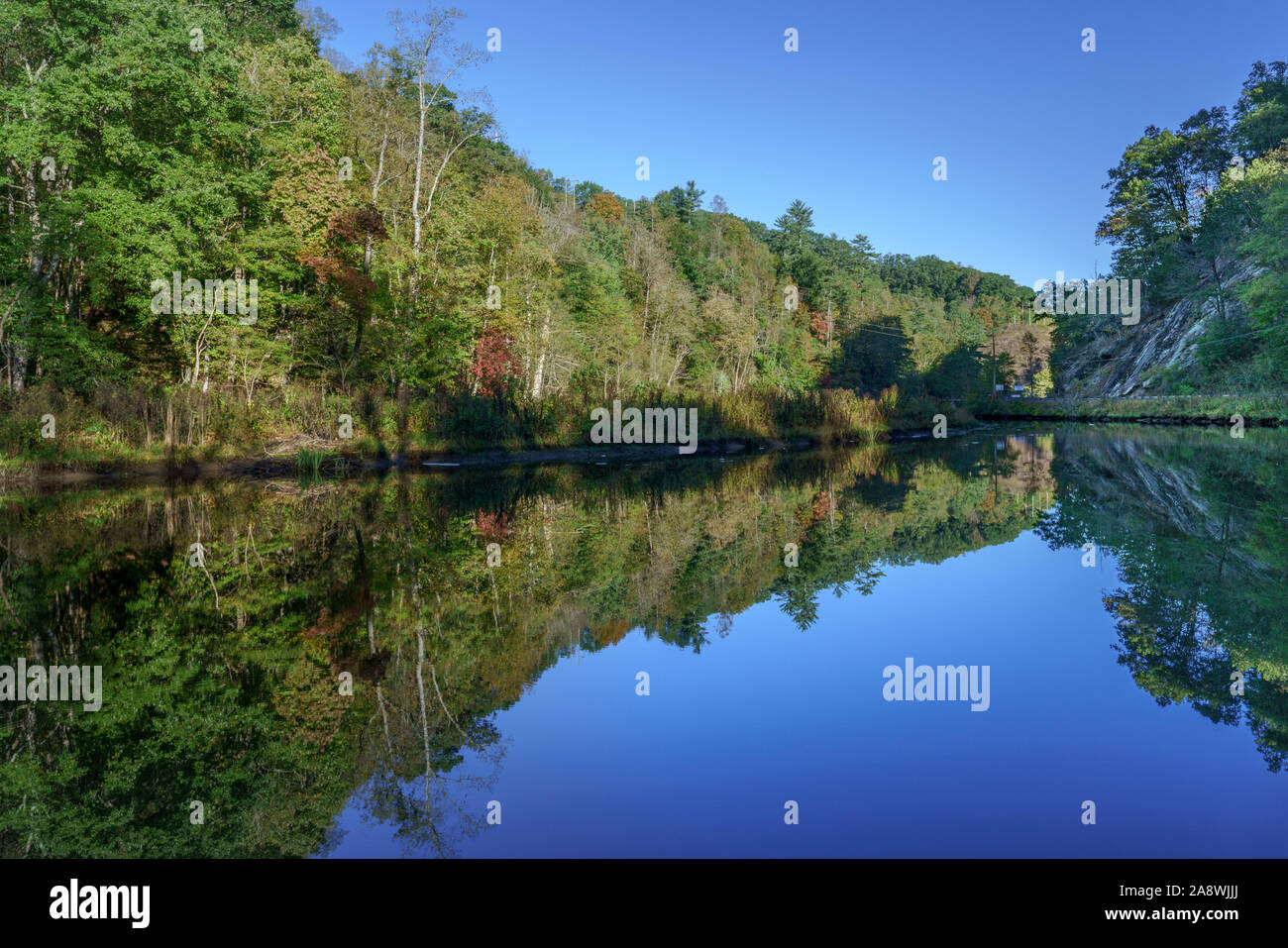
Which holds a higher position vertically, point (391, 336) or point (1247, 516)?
point (391, 336)

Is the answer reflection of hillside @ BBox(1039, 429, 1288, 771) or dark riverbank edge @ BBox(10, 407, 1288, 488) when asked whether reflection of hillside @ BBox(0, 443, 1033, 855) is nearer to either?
reflection of hillside @ BBox(1039, 429, 1288, 771)

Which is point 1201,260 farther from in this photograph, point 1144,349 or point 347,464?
point 347,464

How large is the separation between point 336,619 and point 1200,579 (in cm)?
606

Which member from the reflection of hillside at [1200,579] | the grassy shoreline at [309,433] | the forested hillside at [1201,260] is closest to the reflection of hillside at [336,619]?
the reflection of hillside at [1200,579]

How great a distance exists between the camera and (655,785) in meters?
2.79

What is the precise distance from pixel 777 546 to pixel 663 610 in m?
2.44

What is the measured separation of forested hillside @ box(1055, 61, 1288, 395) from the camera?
3112cm

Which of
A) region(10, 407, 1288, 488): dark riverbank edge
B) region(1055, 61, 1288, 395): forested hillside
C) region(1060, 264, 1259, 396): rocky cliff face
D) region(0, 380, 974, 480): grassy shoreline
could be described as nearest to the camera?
region(10, 407, 1288, 488): dark riverbank edge

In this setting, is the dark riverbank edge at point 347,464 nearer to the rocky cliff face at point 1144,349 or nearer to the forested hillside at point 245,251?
the forested hillside at point 245,251

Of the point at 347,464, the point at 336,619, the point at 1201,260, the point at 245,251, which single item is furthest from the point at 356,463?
the point at 1201,260

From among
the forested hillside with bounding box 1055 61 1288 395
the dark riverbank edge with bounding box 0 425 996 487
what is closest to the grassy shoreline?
the dark riverbank edge with bounding box 0 425 996 487

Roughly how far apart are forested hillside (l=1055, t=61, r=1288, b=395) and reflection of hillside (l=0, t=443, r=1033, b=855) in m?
28.9
